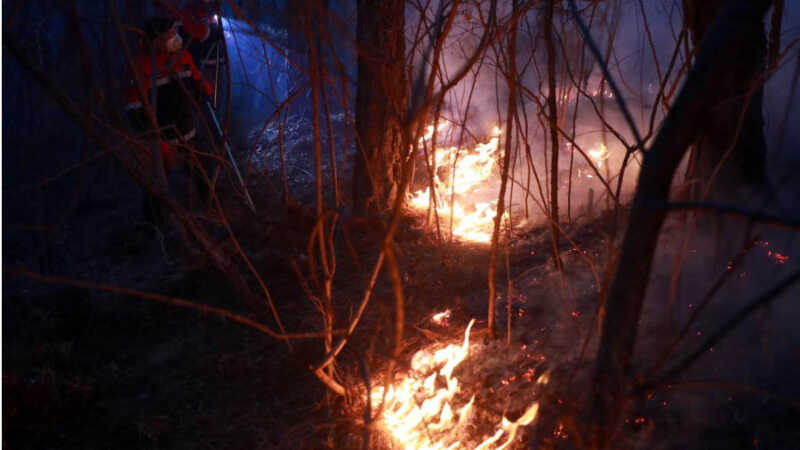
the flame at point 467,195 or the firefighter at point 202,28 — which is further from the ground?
the firefighter at point 202,28

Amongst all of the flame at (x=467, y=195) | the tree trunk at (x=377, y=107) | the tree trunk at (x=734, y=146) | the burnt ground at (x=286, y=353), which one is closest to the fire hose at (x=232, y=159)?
the burnt ground at (x=286, y=353)

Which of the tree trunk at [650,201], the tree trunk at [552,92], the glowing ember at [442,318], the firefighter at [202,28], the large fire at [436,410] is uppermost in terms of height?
the firefighter at [202,28]

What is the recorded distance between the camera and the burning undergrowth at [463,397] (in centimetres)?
174

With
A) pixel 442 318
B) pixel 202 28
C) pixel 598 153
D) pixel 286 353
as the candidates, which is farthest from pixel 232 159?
pixel 598 153

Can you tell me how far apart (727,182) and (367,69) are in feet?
8.67

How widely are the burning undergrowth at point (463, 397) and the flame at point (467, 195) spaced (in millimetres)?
1497

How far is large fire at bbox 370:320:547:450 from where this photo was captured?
67.4 inches

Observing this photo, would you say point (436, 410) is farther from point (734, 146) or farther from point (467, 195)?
point (467, 195)

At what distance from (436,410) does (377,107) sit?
103 inches

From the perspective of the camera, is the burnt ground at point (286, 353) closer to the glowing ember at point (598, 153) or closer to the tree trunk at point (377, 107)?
the tree trunk at point (377, 107)

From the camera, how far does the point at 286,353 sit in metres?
2.60

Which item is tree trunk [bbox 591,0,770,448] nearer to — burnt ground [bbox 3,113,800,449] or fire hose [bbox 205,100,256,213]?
burnt ground [bbox 3,113,800,449]

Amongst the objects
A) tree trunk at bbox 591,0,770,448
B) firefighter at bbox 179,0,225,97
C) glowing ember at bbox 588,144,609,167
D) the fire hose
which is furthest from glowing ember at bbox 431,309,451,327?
glowing ember at bbox 588,144,609,167

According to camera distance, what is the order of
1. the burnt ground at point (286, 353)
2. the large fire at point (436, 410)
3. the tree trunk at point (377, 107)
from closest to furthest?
1. the burnt ground at point (286, 353)
2. the large fire at point (436, 410)
3. the tree trunk at point (377, 107)
